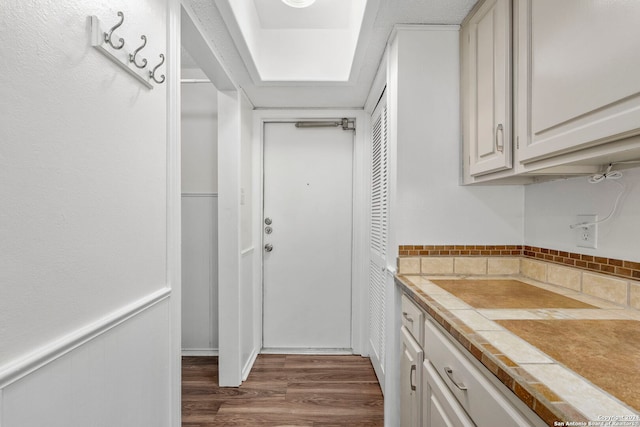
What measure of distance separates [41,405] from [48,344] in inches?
4.6

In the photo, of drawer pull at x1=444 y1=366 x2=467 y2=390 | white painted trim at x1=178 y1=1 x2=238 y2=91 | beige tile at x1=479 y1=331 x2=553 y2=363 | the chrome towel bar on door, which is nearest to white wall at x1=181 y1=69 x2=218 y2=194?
white painted trim at x1=178 y1=1 x2=238 y2=91

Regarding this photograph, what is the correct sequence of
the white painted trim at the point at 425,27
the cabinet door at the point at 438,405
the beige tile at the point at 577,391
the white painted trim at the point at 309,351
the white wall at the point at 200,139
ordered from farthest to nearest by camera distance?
the white painted trim at the point at 309,351 → the white wall at the point at 200,139 → the white painted trim at the point at 425,27 → the cabinet door at the point at 438,405 → the beige tile at the point at 577,391

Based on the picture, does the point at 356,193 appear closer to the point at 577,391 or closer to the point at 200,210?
the point at 200,210

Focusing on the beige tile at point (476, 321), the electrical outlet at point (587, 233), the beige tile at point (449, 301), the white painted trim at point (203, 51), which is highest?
the white painted trim at point (203, 51)

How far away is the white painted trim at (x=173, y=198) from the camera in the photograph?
1.23 meters

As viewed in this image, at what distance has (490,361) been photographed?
712mm

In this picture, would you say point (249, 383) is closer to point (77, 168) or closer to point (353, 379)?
point (353, 379)

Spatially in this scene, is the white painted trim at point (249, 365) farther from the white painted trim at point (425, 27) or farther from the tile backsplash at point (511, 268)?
the white painted trim at point (425, 27)

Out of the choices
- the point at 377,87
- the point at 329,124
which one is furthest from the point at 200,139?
the point at 377,87

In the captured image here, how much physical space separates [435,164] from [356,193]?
1176 mm

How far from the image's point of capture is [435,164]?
1661mm

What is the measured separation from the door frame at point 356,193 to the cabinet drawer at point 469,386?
5.36 ft

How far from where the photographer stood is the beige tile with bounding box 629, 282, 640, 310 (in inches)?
41.0

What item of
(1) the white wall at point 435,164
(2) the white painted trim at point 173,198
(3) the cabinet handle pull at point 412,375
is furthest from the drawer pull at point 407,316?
(2) the white painted trim at point 173,198
